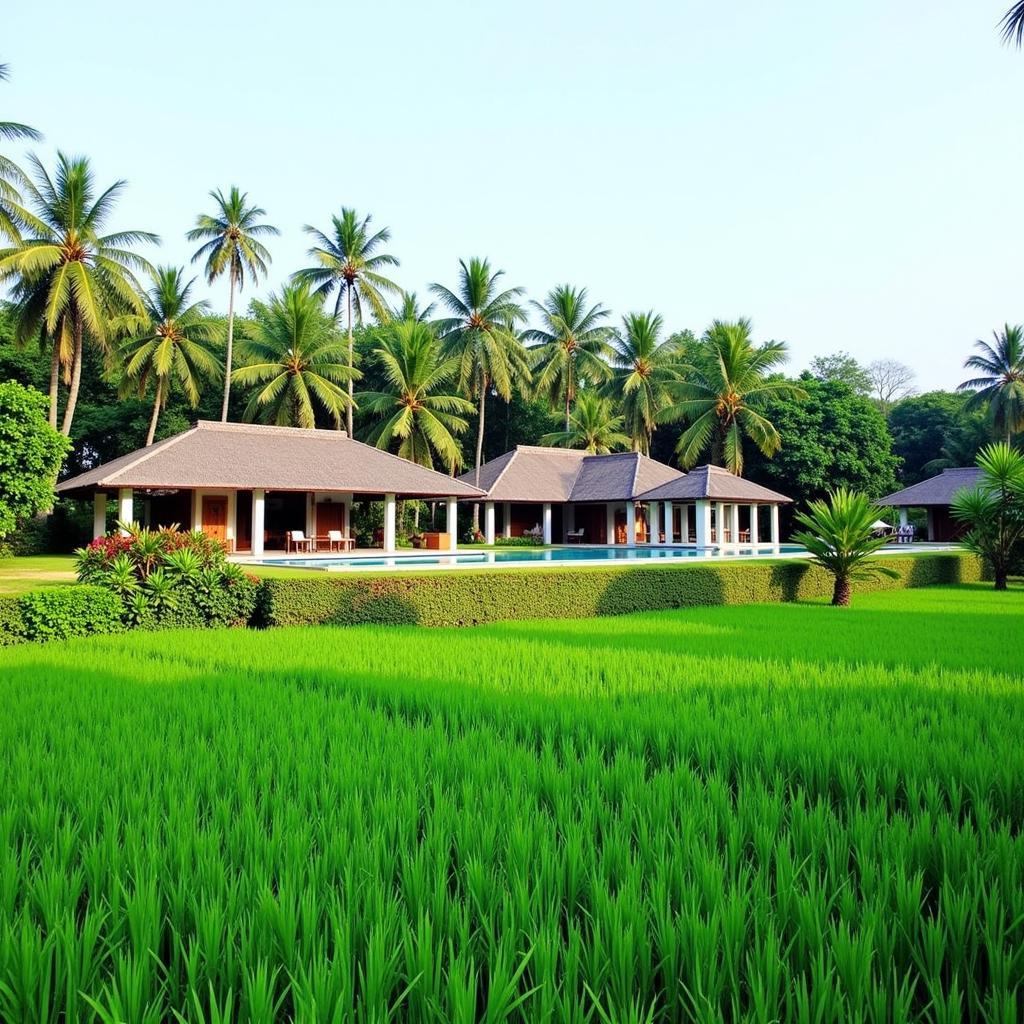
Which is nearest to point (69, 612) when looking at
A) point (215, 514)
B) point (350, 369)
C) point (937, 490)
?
point (215, 514)

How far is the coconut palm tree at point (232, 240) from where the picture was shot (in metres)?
35.7

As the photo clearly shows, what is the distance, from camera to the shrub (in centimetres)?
1145

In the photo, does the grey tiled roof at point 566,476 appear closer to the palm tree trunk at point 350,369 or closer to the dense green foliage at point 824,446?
the palm tree trunk at point 350,369

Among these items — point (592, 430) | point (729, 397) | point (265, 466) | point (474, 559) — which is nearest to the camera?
point (474, 559)

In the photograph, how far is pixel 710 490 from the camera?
33812 mm

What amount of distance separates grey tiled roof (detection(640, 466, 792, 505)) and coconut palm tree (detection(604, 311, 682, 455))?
6823 millimetres

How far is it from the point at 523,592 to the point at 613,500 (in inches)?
822

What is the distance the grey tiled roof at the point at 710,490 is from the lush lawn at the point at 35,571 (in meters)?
21.7

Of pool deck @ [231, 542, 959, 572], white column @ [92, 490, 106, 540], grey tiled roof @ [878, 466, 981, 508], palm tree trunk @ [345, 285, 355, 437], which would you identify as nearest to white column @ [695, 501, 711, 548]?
pool deck @ [231, 542, 959, 572]

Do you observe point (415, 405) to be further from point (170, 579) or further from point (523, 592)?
point (170, 579)

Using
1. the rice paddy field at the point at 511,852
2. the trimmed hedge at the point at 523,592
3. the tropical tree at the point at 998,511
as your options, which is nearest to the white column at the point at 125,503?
the trimmed hedge at the point at 523,592

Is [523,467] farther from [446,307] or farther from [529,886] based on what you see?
[529,886]

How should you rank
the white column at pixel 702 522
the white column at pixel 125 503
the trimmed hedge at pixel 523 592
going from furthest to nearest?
the white column at pixel 702 522
the white column at pixel 125 503
the trimmed hedge at pixel 523 592

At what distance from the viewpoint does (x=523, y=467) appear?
38.6m
